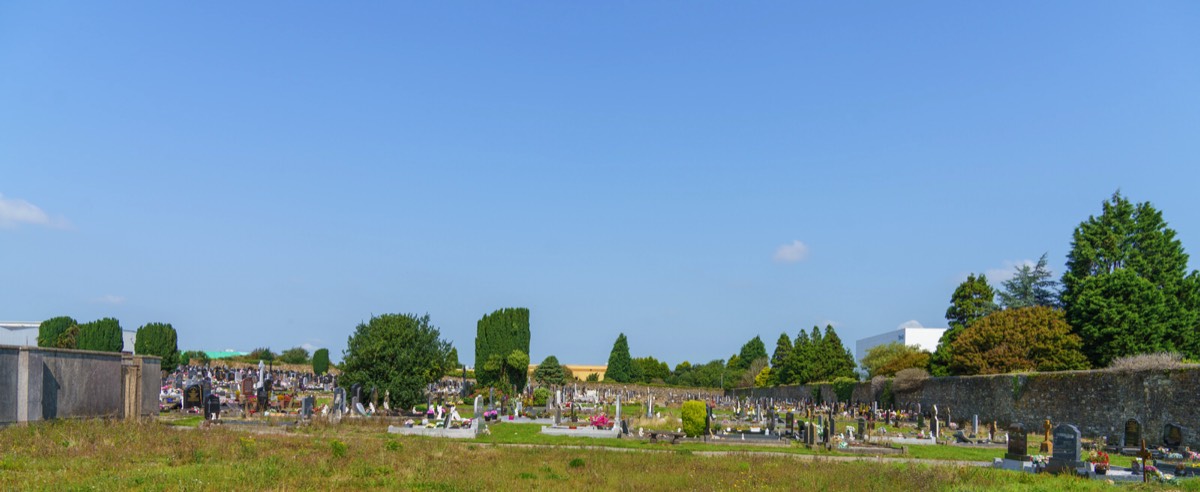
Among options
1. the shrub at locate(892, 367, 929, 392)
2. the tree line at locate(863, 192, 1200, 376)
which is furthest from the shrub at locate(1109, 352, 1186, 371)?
the shrub at locate(892, 367, 929, 392)

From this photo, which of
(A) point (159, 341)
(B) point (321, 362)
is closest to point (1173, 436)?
(B) point (321, 362)

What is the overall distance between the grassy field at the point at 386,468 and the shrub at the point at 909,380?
30380 mm

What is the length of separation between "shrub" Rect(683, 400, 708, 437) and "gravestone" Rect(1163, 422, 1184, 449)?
1383cm

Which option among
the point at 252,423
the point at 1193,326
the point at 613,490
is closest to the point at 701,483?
the point at 613,490

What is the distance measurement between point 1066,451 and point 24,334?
82.6 m

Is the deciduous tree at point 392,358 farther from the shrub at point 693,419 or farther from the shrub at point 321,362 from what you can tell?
the shrub at point 321,362

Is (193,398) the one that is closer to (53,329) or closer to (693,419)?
(693,419)

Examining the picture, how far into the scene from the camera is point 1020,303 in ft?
197

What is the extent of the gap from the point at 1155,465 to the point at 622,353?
84.8 m

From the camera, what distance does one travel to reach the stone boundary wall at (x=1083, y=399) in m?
27.1

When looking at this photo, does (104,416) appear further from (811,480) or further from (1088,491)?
(1088,491)

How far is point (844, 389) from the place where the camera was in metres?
59.9

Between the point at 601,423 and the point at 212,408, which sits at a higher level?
the point at 212,408

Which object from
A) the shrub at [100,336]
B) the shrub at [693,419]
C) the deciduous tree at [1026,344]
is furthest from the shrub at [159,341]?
the deciduous tree at [1026,344]
